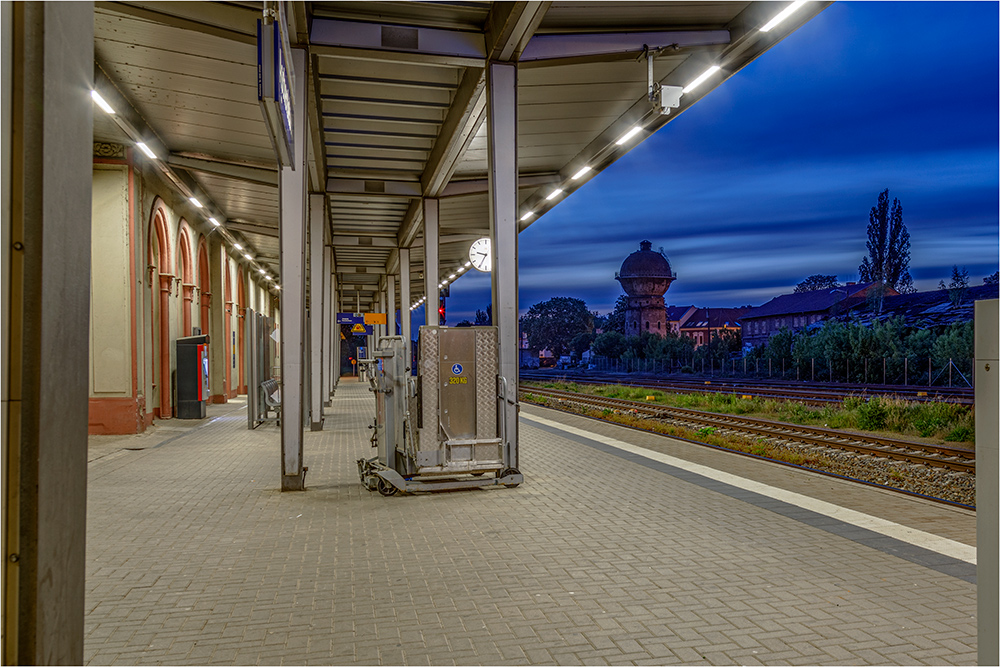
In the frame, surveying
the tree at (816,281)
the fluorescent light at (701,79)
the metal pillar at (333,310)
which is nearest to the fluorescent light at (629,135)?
the fluorescent light at (701,79)

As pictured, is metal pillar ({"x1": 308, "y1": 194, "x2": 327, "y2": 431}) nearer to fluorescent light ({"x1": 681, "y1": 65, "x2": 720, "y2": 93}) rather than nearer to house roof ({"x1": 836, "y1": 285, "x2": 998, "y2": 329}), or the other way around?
fluorescent light ({"x1": 681, "y1": 65, "x2": 720, "y2": 93})

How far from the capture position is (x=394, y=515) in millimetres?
7586

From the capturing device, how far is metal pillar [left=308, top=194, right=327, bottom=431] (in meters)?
16.5

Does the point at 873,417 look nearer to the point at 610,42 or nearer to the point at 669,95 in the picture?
the point at 669,95

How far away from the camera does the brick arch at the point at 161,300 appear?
17203 millimetres

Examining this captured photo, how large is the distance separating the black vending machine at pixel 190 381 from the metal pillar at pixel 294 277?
10570 mm

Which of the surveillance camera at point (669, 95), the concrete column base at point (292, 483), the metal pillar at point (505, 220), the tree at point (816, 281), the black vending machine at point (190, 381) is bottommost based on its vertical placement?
the concrete column base at point (292, 483)

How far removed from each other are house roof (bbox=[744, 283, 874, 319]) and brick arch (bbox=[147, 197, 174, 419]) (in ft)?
191

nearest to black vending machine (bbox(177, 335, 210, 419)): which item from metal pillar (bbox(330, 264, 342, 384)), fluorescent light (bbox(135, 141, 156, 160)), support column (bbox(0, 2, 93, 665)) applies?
fluorescent light (bbox(135, 141, 156, 160))

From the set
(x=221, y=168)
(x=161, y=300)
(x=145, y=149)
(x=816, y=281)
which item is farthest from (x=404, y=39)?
(x=816, y=281)

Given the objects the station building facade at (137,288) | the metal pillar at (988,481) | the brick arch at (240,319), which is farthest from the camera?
the brick arch at (240,319)

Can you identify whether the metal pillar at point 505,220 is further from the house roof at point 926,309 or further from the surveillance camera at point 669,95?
the house roof at point 926,309

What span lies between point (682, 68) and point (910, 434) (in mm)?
9440

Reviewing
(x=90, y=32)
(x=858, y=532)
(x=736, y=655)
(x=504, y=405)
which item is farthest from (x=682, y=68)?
(x=90, y=32)
